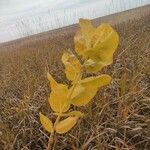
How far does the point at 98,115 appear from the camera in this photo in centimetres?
208

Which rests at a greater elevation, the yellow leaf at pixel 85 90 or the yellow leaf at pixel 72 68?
the yellow leaf at pixel 72 68

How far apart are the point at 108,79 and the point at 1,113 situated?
2264 mm

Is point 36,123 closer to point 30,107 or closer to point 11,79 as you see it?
point 30,107

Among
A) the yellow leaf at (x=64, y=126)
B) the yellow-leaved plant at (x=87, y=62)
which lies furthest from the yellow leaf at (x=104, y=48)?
the yellow leaf at (x=64, y=126)

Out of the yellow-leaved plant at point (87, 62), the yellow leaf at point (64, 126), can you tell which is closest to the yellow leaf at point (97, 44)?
the yellow-leaved plant at point (87, 62)

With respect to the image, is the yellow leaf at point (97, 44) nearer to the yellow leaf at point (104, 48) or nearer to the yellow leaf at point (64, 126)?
the yellow leaf at point (104, 48)

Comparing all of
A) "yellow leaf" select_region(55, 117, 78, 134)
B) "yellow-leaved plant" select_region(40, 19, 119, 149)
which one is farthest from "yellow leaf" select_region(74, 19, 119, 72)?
"yellow leaf" select_region(55, 117, 78, 134)

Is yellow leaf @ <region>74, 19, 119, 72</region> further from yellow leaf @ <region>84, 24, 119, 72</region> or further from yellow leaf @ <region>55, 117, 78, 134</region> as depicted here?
yellow leaf @ <region>55, 117, 78, 134</region>

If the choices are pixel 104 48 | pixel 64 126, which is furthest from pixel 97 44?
pixel 64 126

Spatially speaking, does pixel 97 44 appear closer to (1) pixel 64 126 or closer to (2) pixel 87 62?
(2) pixel 87 62

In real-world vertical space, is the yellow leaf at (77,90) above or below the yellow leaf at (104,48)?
below

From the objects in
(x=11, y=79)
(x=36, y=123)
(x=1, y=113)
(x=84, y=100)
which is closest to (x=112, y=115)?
(x=36, y=123)

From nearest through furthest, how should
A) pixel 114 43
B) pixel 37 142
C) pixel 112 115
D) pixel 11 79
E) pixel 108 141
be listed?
1. pixel 114 43
2. pixel 108 141
3. pixel 37 142
4. pixel 112 115
5. pixel 11 79

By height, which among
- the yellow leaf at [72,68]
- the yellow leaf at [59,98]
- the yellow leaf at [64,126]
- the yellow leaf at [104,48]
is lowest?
the yellow leaf at [64,126]
